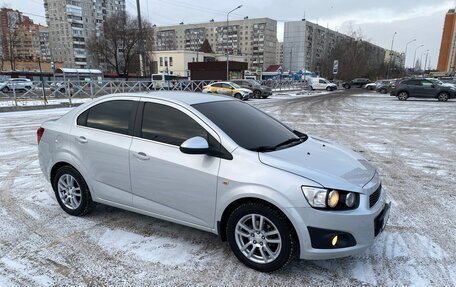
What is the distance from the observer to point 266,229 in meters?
3.03

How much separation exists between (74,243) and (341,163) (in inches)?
117

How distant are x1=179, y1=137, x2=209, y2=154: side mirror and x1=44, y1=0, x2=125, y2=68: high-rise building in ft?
304

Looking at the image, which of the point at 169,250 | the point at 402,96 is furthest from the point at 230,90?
the point at 169,250

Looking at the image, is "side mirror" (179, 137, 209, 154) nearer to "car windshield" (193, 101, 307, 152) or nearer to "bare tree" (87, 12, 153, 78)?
"car windshield" (193, 101, 307, 152)

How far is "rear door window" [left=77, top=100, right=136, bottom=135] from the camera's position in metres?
3.86

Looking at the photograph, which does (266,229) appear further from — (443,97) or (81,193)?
(443,97)

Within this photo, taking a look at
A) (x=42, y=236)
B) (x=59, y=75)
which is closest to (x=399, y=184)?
(x=42, y=236)

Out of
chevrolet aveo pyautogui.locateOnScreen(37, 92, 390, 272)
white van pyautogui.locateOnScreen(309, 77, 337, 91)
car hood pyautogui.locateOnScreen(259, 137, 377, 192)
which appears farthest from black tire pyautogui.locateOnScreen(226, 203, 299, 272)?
white van pyautogui.locateOnScreen(309, 77, 337, 91)

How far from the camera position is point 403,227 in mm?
4035

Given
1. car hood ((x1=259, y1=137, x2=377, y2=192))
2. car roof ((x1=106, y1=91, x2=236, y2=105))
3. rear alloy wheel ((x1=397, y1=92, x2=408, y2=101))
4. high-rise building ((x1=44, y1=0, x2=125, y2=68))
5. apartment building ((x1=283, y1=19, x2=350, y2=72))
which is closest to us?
car hood ((x1=259, y1=137, x2=377, y2=192))

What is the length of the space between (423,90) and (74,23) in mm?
89034

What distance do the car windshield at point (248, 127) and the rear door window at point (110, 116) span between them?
0.87 m

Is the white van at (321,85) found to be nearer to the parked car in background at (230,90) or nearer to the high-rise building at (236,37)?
the parked car in background at (230,90)

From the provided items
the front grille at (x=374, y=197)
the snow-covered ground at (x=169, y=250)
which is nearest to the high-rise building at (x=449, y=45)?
Result: the snow-covered ground at (x=169, y=250)
